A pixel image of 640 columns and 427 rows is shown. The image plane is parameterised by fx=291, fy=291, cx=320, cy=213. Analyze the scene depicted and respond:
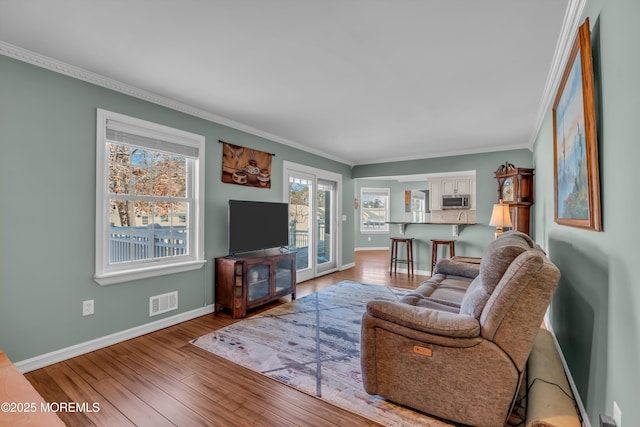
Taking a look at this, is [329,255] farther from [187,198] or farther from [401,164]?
[187,198]

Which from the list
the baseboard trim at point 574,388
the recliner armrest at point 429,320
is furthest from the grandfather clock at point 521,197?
the recliner armrest at point 429,320

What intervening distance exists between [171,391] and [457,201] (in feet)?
20.8

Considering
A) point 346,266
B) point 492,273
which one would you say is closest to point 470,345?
point 492,273

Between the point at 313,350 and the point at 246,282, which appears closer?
the point at 313,350

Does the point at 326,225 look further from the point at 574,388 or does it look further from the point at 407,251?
the point at 574,388

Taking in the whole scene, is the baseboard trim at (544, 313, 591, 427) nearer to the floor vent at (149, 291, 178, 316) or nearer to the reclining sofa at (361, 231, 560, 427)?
the reclining sofa at (361, 231, 560, 427)

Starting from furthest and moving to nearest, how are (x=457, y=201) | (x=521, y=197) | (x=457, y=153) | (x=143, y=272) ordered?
(x=457, y=201)
(x=457, y=153)
(x=521, y=197)
(x=143, y=272)

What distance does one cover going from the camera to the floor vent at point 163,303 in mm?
3078

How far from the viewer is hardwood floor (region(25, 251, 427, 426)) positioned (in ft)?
5.83

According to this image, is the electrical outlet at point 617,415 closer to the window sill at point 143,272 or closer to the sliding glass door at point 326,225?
the window sill at point 143,272

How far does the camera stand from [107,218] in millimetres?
2742

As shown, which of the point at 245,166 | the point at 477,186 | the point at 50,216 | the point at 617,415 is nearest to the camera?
the point at 617,415

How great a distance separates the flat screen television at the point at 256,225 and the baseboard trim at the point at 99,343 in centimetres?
91

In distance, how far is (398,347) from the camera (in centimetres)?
181
